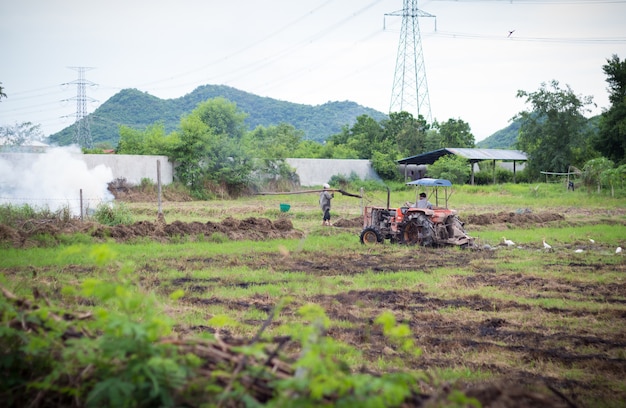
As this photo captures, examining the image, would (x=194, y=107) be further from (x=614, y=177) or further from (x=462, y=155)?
(x=614, y=177)

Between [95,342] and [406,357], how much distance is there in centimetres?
455

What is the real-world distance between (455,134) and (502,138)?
48.7 metres

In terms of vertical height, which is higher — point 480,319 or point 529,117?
point 529,117

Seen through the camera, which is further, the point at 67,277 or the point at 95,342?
the point at 67,277

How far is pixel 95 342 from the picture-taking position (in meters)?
2.93

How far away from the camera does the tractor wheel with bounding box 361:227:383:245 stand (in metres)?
16.7

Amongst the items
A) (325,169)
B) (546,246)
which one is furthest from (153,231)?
(325,169)

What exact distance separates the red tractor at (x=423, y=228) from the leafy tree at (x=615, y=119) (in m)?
32.4

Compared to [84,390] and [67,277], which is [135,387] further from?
[67,277]

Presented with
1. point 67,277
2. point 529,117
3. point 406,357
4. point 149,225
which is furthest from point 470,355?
point 529,117

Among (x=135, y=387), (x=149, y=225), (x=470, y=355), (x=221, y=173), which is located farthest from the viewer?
(x=221, y=173)

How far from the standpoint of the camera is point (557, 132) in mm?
49344

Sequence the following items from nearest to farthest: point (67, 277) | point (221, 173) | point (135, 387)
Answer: point (135, 387) → point (67, 277) → point (221, 173)

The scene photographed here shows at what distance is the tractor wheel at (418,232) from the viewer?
1612 centimetres
